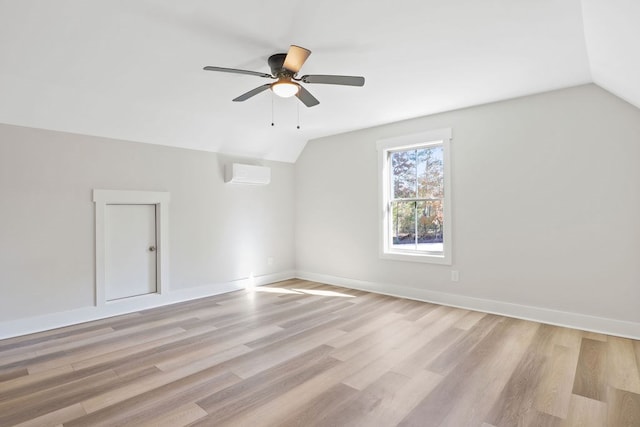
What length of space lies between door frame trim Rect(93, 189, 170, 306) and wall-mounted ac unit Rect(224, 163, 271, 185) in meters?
0.98

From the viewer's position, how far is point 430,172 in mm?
4699

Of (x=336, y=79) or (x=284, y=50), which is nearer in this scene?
(x=336, y=79)

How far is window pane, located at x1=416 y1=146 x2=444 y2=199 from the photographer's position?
4594mm

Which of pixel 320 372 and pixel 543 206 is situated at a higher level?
pixel 543 206

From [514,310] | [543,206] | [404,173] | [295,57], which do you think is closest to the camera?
[295,57]

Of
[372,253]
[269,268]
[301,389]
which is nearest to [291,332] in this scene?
[301,389]

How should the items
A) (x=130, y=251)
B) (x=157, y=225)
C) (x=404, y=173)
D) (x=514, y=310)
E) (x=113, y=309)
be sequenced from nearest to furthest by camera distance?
(x=514, y=310)
(x=113, y=309)
(x=130, y=251)
(x=157, y=225)
(x=404, y=173)

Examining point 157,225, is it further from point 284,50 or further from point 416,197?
point 416,197

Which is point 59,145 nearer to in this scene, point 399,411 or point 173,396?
point 173,396

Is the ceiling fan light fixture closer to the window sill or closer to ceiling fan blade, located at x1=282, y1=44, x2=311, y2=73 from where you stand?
ceiling fan blade, located at x1=282, y1=44, x2=311, y2=73

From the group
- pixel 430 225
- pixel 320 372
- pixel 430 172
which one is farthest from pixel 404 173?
pixel 320 372

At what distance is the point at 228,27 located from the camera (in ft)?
8.21

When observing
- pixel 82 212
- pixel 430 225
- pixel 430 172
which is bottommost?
pixel 430 225

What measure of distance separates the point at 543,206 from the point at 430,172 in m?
1.44
